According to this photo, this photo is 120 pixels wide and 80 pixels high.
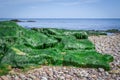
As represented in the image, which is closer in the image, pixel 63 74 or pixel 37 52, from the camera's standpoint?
pixel 63 74

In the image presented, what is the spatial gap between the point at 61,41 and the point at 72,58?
108 inches

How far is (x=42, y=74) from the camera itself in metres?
6.85

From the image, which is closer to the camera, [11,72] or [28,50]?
[11,72]

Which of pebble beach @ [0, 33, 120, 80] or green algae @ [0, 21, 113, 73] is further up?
green algae @ [0, 21, 113, 73]

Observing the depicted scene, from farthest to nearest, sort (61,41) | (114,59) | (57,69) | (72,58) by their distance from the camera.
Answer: (61,41), (114,59), (72,58), (57,69)

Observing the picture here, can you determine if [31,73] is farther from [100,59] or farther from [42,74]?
[100,59]

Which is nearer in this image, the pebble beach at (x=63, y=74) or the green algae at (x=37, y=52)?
the pebble beach at (x=63, y=74)

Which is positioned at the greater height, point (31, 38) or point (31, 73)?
point (31, 38)

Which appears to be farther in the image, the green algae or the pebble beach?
the green algae

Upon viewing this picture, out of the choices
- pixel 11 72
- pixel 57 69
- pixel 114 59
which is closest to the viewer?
pixel 11 72

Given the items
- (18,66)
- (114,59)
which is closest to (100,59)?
(114,59)

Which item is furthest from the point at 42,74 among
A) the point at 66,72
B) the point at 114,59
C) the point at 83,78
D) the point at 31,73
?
the point at 114,59

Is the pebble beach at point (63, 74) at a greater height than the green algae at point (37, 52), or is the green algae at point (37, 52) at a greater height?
the green algae at point (37, 52)

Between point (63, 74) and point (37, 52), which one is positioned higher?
point (37, 52)
